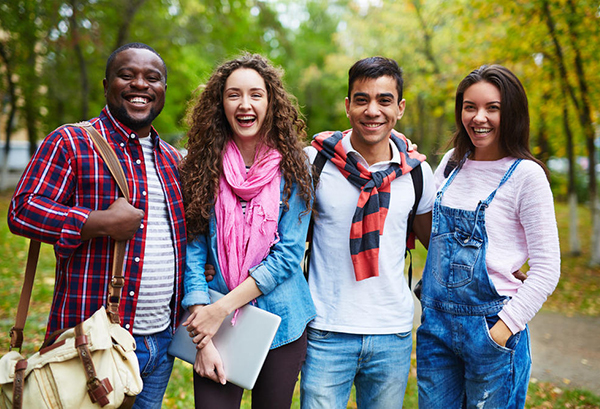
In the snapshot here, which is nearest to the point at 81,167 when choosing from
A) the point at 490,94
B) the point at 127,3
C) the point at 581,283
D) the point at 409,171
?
the point at 409,171

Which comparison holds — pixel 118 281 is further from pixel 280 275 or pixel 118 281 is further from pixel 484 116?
pixel 484 116

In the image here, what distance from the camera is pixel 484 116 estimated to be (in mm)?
2430

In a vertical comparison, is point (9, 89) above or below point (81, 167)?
above

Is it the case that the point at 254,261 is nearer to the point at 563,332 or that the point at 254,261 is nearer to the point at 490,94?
Answer: the point at 490,94

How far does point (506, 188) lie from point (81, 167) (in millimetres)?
2004

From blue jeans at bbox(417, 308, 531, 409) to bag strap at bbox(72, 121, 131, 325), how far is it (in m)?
1.57

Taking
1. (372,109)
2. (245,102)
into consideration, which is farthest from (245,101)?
(372,109)

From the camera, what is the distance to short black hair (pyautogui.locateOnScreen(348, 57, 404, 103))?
2572mm

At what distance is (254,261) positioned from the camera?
235 centimetres

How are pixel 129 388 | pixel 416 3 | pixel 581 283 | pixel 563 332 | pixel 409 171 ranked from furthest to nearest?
pixel 416 3
pixel 581 283
pixel 563 332
pixel 409 171
pixel 129 388

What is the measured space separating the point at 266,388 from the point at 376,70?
173 centimetres

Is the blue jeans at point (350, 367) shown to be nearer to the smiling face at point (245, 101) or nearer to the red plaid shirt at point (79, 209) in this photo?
the red plaid shirt at point (79, 209)

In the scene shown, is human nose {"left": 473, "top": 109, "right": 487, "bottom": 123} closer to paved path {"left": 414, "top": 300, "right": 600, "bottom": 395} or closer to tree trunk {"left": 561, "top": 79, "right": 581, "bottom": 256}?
paved path {"left": 414, "top": 300, "right": 600, "bottom": 395}

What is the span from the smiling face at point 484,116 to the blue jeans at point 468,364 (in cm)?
88
